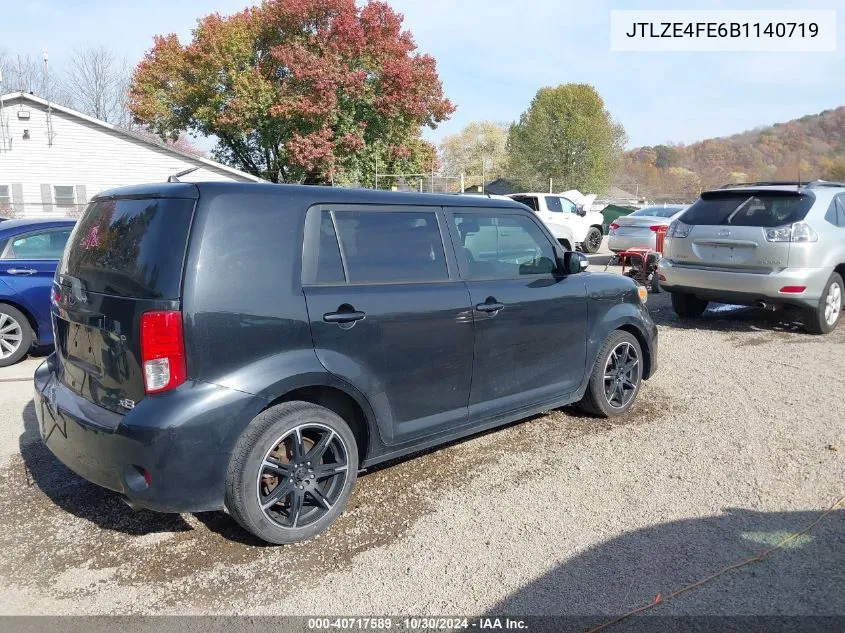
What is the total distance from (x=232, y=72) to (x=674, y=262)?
27.0m

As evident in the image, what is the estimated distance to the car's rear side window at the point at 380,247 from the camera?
11.2ft

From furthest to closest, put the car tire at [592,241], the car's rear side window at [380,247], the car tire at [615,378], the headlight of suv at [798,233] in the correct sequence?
the car tire at [592,241] < the headlight of suv at [798,233] < the car tire at [615,378] < the car's rear side window at [380,247]

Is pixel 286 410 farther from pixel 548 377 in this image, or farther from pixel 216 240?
pixel 548 377

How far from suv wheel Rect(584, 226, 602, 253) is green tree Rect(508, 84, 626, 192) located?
29978 mm

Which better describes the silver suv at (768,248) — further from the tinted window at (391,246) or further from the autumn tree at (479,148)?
the autumn tree at (479,148)

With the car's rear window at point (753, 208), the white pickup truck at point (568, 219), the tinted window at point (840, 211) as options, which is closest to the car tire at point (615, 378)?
the car's rear window at point (753, 208)

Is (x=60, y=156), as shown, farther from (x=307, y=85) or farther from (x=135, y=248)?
(x=135, y=248)

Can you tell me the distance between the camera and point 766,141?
98.8ft

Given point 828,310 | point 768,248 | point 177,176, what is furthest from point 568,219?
point 177,176

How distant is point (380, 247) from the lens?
3.62 metres

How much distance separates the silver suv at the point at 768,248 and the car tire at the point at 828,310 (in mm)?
10

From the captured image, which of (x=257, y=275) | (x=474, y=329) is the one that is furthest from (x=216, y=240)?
(x=474, y=329)

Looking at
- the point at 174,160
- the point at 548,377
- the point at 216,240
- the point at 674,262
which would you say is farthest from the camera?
the point at 174,160

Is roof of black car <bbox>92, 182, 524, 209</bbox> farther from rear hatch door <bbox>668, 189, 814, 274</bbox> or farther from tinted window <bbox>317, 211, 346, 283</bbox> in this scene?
rear hatch door <bbox>668, 189, 814, 274</bbox>
